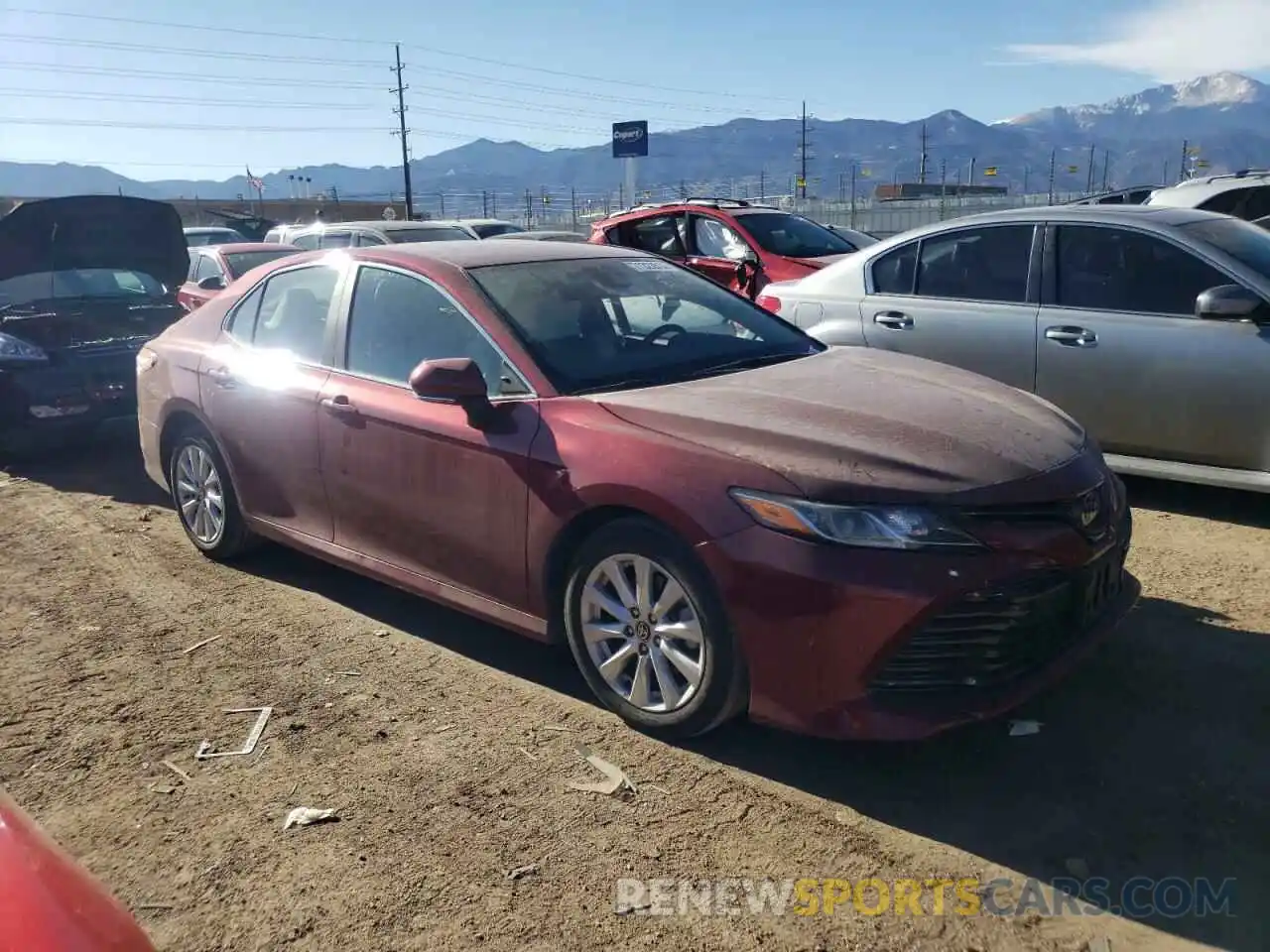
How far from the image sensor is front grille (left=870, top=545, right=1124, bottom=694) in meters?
2.99

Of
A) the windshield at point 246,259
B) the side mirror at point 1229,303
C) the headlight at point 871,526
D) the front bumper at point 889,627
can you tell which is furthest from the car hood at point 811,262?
the headlight at point 871,526

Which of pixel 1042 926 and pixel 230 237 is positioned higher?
pixel 230 237

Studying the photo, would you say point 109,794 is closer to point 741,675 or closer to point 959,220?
point 741,675

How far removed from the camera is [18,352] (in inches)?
303

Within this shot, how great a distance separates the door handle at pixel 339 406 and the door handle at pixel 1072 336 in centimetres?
373

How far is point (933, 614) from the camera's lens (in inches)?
116

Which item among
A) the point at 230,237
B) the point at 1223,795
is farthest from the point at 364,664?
the point at 230,237

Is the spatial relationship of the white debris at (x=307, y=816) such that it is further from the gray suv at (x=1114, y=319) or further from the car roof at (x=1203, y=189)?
the car roof at (x=1203, y=189)

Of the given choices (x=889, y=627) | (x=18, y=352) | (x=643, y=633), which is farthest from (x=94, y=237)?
(x=889, y=627)

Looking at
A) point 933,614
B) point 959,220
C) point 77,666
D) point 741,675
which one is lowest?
point 77,666

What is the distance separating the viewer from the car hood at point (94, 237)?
823cm

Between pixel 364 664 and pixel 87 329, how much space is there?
5344 millimetres

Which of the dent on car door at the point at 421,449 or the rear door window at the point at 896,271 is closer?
the dent on car door at the point at 421,449

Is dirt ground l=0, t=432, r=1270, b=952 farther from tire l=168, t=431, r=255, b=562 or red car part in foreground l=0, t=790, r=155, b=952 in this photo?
red car part in foreground l=0, t=790, r=155, b=952
